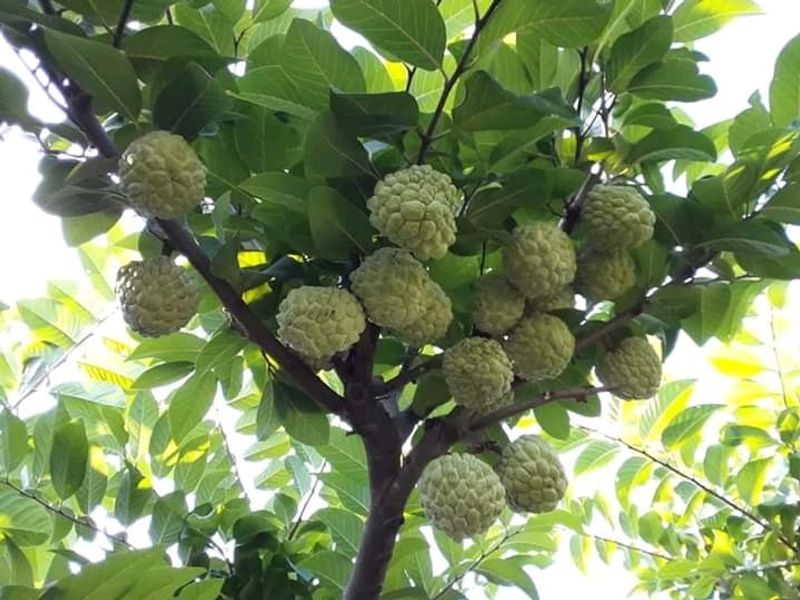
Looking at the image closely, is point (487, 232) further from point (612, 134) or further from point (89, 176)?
point (89, 176)

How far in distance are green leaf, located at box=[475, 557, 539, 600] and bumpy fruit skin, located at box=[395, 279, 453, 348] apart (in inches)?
29.7

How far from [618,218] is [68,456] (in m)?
1.06

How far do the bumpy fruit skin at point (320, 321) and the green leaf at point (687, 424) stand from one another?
4.69 feet

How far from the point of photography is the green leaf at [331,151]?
1.33 metres

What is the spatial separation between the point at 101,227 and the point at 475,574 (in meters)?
1.01

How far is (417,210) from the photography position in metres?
1.23

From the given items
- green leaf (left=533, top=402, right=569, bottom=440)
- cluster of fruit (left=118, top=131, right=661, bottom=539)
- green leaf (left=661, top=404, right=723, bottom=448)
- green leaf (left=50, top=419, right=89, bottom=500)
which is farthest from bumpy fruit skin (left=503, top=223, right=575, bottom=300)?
green leaf (left=661, top=404, right=723, bottom=448)

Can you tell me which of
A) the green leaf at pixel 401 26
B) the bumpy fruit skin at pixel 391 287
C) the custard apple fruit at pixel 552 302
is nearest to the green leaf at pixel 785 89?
the custard apple fruit at pixel 552 302

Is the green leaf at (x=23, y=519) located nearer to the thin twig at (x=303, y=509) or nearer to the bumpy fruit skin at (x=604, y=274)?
the thin twig at (x=303, y=509)

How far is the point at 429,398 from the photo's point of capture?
5.19 feet

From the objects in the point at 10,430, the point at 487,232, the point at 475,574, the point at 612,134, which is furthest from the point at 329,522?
the point at 612,134

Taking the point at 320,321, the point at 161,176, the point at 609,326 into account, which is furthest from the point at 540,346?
the point at 161,176

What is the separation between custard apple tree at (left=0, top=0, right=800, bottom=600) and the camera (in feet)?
4.37

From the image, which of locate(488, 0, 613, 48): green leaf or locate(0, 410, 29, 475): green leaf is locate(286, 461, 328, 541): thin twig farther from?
locate(488, 0, 613, 48): green leaf
